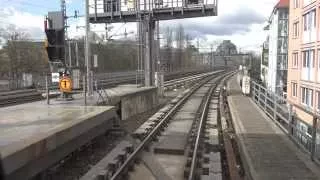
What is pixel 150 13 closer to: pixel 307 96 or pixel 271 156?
pixel 307 96

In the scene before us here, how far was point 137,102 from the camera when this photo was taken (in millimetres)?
→ 23016

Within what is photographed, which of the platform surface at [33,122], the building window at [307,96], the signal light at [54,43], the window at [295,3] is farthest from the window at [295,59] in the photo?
the signal light at [54,43]

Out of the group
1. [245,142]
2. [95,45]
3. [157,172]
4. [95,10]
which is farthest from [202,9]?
[95,45]

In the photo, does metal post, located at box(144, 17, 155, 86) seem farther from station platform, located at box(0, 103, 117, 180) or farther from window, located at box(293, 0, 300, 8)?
window, located at box(293, 0, 300, 8)

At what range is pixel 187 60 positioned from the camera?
117m

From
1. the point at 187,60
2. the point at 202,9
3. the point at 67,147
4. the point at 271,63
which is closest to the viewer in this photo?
the point at 67,147

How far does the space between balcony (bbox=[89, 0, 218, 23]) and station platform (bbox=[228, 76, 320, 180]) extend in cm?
1658

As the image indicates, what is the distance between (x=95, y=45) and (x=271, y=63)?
23.6 metres

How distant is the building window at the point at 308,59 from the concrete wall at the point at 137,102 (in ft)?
49.3

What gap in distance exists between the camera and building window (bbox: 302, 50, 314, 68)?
36600mm

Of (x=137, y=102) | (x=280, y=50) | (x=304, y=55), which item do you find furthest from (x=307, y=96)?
(x=280, y=50)

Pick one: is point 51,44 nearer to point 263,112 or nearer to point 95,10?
point 263,112

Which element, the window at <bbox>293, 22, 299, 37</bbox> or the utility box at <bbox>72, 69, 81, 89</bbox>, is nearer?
the utility box at <bbox>72, 69, 81, 89</bbox>

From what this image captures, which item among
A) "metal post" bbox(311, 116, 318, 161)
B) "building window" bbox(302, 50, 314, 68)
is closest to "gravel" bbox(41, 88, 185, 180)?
"metal post" bbox(311, 116, 318, 161)
